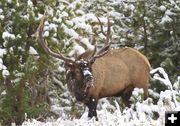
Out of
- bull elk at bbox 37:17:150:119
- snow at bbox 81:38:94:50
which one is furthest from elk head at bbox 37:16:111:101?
snow at bbox 81:38:94:50

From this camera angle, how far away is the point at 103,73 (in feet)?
30.5

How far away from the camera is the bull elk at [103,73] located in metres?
8.38

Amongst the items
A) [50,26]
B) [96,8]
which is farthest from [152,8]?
[50,26]

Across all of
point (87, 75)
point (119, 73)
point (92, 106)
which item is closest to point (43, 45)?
point (87, 75)

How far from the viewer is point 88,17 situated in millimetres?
9898

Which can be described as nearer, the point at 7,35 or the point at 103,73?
the point at 7,35

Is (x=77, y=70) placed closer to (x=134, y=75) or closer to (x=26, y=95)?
(x=26, y=95)

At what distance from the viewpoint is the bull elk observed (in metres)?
8.38

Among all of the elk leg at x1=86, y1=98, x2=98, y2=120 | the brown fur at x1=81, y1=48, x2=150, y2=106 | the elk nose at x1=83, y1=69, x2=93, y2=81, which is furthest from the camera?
the brown fur at x1=81, y1=48, x2=150, y2=106

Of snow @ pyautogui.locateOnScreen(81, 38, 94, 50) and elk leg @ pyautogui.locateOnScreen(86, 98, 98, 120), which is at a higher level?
snow @ pyautogui.locateOnScreen(81, 38, 94, 50)

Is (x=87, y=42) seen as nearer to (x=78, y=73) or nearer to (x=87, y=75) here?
(x=78, y=73)

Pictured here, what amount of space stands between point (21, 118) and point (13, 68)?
2.91ft

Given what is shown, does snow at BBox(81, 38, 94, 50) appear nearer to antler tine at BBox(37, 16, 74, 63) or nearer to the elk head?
the elk head

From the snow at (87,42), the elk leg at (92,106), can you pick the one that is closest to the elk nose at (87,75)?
the elk leg at (92,106)
